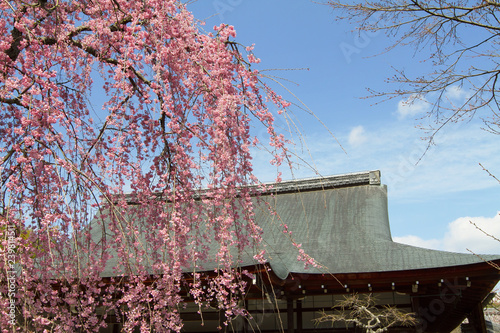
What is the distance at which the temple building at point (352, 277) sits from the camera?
6.00m

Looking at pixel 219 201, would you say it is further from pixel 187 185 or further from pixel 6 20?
pixel 6 20

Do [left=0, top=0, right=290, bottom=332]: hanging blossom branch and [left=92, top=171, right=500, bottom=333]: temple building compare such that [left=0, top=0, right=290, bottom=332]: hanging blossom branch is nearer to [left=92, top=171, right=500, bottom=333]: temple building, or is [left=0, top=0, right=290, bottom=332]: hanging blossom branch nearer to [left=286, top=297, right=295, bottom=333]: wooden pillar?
[left=92, top=171, right=500, bottom=333]: temple building

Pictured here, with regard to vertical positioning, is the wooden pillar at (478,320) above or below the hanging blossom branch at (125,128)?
below

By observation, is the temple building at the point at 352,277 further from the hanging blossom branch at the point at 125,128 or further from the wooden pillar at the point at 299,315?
the hanging blossom branch at the point at 125,128

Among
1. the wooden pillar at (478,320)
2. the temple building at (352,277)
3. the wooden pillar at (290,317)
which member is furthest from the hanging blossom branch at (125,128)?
the wooden pillar at (478,320)

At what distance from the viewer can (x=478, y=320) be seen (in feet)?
26.3

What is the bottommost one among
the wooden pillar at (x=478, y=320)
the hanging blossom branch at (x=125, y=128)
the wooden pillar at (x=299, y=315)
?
the wooden pillar at (x=478, y=320)

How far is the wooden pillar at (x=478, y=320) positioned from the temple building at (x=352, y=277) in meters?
0.02

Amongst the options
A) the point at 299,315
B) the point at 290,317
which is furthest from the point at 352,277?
the point at 299,315

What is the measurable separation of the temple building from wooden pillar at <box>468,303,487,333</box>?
0.06ft

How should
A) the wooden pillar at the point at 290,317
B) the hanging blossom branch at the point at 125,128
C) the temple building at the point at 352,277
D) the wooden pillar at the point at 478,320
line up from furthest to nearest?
the wooden pillar at the point at 478,320 → the wooden pillar at the point at 290,317 → the temple building at the point at 352,277 → the hanging blossom branch at the point at 125,128

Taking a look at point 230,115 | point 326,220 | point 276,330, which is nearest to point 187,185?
point 230,115

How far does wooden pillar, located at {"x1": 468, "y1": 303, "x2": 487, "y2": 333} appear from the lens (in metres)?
7.78

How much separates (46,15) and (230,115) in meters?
1.57
